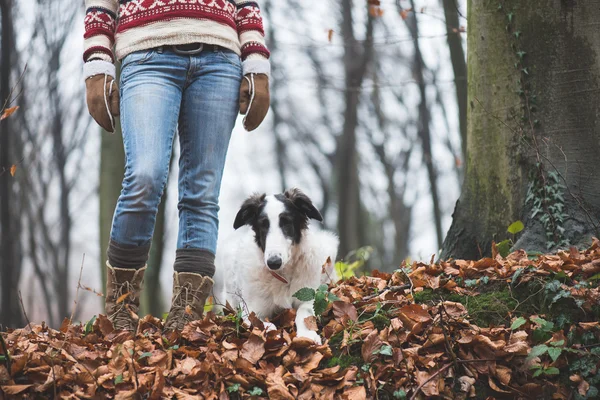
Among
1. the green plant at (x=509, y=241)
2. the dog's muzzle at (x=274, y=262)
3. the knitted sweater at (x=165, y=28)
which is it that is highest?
the knitted sweater at (x=165, y=28)

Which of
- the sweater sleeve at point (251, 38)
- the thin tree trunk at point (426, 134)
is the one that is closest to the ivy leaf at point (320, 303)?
the sweater sleeve at point (251, 38)

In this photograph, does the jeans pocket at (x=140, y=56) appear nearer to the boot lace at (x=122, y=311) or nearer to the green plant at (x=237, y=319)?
the boot lace at (x=122, y=311)

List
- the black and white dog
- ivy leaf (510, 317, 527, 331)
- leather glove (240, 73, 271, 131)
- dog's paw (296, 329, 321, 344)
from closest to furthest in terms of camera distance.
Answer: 1. ivy leaf (510, 317, 527, 331)
2. dog's paw (296, 329, 321, 344)
3. leather glove (240, 73, 271, 131)
4. the black and white dog

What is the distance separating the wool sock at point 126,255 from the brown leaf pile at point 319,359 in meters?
0.37

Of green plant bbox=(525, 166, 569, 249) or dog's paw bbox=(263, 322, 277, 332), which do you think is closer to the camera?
dog's paw bbox=(263, 322, 277, 332)

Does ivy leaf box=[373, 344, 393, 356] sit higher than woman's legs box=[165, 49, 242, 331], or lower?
lower

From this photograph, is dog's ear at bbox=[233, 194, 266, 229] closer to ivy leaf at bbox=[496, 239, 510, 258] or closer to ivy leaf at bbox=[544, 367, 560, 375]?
ivy leaf at bbox=[496, 239, 510, 258]

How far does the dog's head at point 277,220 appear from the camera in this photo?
14.3 ft

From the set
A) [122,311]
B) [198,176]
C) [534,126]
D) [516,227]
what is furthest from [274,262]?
[534,126]

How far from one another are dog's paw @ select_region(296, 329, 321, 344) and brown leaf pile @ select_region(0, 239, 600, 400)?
2.0 inches

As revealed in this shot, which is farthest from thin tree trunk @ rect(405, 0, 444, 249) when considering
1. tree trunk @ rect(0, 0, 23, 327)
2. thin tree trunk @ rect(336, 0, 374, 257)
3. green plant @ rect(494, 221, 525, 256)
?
green plant @ rect(494, 221, 525, 256)

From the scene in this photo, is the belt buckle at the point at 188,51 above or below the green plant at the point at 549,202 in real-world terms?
above

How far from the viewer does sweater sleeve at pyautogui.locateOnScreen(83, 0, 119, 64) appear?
3.94m

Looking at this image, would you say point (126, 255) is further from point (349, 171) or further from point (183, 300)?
point (349, 171)
